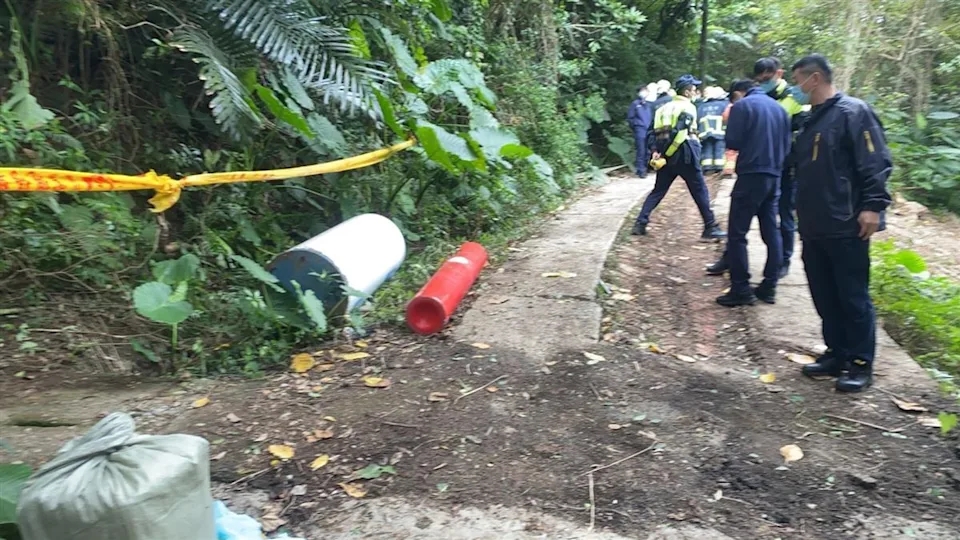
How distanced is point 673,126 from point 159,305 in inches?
188

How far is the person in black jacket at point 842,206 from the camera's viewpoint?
353cm

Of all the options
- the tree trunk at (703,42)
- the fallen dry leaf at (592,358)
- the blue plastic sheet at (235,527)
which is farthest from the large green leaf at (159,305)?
the tree trunk at (703,42)

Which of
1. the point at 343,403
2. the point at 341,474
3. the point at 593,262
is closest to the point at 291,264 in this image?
the point at 343,403

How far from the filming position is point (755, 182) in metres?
4.96

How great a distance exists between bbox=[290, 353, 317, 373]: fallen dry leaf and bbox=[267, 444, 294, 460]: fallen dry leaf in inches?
31.9

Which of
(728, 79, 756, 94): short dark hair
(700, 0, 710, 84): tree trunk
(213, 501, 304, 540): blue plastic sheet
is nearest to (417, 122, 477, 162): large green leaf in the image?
(728, 79, 756, 94): short dark hair

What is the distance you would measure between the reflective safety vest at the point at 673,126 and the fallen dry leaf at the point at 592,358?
10.3ft

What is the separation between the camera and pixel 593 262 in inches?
229

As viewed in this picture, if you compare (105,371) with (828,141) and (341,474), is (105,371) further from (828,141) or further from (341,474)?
(828,141)

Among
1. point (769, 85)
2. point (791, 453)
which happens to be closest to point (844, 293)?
point (791, 453)

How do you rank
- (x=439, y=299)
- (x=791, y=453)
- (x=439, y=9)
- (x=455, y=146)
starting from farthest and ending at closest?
(x=439, y=9) < (x=455, y=146) < (x=439, y=299) < (x=791, y=453)

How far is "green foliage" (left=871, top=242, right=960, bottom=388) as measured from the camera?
4.51 meters

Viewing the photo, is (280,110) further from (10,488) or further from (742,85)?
(742,85)

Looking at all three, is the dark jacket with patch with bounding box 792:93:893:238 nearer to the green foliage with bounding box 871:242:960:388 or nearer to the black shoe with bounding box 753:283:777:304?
the green foliage with bounding box 871:242:960:388
